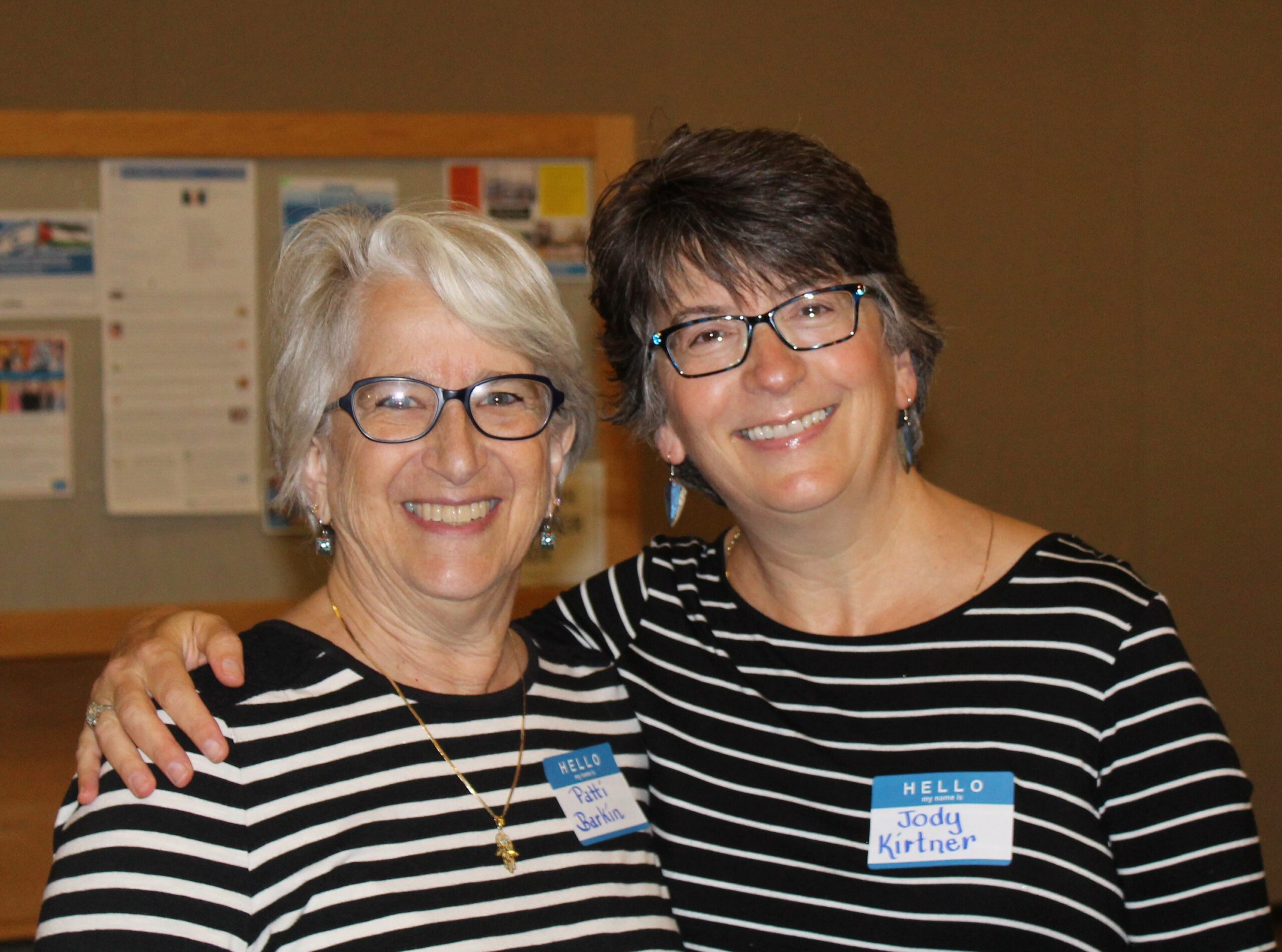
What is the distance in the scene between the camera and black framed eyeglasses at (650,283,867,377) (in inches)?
63.8

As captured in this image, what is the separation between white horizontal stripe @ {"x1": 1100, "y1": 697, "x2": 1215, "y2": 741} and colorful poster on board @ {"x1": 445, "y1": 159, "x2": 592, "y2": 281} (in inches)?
79.2

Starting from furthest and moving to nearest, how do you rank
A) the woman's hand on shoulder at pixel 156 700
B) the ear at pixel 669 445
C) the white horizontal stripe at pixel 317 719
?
1. the ear at pixel 669 445
2. the white horizontal stripe at pixel 317 719
3. the woman's hand on shoulder at pixel 156 700

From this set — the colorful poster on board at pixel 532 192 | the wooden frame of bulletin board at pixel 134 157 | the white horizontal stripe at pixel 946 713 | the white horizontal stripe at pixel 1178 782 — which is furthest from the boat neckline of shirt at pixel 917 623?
the colorful poster on board at pixel 532 192

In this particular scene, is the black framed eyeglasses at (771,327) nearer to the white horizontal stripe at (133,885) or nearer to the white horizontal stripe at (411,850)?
the white horizontal stripe at (411,850)

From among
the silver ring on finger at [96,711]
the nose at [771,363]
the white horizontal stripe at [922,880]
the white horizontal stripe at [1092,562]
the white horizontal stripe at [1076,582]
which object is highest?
the nose at [771,363]

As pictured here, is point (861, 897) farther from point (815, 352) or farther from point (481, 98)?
point (481, 98)

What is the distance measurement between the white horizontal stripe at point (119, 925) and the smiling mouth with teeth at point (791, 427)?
3.23ft

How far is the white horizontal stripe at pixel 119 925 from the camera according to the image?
115 centimetres

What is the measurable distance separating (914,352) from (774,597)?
0.46 metres

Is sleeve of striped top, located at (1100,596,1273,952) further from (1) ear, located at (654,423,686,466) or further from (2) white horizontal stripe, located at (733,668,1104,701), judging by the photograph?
(1) ear, located at (654,423,686,466)

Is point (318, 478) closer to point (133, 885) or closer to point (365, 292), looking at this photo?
point (365, 292)

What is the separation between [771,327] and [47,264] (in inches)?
91.1

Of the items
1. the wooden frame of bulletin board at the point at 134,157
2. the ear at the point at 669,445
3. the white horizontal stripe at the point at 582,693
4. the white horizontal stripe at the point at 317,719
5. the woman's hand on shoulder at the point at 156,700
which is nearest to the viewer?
the woman's hand on shoulder at the point at 156,700

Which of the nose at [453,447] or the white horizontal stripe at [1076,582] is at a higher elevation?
the nose at [453,447]
